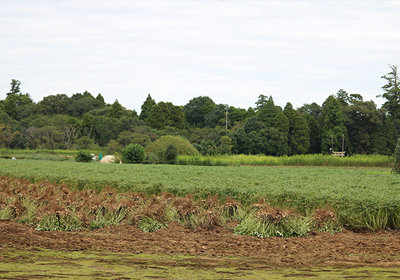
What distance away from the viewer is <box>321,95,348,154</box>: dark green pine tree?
1537 inches

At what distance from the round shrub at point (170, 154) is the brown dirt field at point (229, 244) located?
15.5 metres

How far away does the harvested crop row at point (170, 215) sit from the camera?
17.3ft

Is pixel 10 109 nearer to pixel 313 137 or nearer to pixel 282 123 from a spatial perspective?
pixel 282 123

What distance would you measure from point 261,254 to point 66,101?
54380 mm

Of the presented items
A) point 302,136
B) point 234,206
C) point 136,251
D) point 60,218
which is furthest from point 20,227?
point 302,136

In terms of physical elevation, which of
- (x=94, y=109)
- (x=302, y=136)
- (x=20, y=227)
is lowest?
(x=20, y=227)

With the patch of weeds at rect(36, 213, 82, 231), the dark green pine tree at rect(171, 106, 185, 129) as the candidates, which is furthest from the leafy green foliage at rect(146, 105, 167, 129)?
the patch of weeds at rect(36, 213, 82, 231)

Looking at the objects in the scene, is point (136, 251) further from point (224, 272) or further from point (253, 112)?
point (253, 112)

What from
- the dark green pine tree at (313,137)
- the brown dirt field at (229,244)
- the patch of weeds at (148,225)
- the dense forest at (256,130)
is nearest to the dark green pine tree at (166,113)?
the dense forest at (256,130)

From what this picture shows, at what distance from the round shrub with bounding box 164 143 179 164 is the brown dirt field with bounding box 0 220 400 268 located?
15.5 metres

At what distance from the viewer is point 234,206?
6.19m

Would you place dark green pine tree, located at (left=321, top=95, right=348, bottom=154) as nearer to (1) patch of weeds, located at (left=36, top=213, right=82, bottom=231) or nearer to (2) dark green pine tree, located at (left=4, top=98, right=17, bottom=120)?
(1) patch of weeds, located at (left=36, top=213, right=82, bottom=231)

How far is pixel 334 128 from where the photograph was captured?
39.2 m

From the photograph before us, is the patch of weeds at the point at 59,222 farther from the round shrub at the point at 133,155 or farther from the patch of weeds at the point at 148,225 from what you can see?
the round shrub at the point at 133,155
